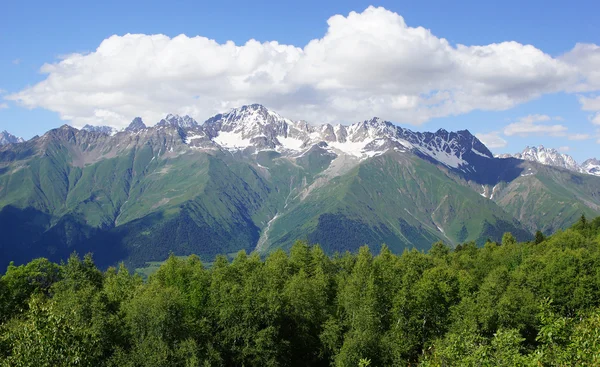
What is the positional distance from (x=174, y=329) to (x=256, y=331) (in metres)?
11.6

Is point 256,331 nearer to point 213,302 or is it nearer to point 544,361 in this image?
point 213,302

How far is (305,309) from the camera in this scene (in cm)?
7450

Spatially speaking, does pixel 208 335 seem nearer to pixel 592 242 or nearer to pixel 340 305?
pixel 340 305

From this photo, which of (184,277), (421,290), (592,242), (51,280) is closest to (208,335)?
(184,277)

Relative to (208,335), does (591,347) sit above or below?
above

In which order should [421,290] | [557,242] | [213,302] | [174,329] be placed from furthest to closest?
[557,242] < [421,290] < [213,302] < [174,329]

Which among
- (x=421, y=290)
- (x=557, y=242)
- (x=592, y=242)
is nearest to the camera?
(x=421, y=290)

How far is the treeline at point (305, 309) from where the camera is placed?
5691cm

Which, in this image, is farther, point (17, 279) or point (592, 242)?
point (592, 242)

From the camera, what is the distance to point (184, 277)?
8444 centimetres

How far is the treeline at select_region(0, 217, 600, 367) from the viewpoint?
56906 mm

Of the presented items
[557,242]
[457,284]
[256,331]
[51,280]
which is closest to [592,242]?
[557,242]

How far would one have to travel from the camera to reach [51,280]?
295ft

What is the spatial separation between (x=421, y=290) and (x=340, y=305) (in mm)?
13707
